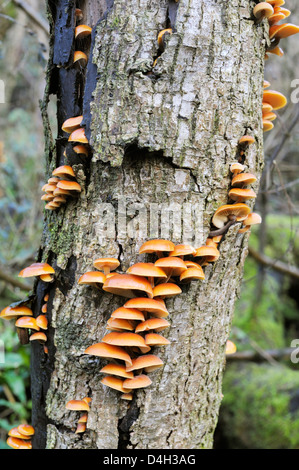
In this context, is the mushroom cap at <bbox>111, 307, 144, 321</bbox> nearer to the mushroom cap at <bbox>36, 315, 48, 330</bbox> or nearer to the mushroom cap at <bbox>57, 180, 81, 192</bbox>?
the mushroom cap at <bbox>36, 315, 48, 330</bbox>

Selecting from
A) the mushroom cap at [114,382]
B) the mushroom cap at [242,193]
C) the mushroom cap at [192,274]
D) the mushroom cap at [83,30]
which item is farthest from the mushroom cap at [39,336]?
the mushroom cap at [83,30]

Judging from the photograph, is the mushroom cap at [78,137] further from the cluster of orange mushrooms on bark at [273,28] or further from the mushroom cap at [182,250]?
the cluster of orange mushrooms on bark at [273,28]

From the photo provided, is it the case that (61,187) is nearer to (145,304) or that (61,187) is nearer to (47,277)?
(47,277)

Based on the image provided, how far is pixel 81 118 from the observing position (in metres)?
1.90

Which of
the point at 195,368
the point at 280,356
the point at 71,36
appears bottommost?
the point at 280,356

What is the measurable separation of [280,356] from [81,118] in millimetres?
5024

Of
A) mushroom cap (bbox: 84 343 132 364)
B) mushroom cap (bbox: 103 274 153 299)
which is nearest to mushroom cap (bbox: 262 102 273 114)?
mushroom cap (bbox: 103 274 153 299)

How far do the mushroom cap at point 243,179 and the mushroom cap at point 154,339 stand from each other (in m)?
0.91

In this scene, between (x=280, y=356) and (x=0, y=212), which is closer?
A: (x=280, y=356)

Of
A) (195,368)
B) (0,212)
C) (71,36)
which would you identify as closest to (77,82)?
(71,36)

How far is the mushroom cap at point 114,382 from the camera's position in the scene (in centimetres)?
176

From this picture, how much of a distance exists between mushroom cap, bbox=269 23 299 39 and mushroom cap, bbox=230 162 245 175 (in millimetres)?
972

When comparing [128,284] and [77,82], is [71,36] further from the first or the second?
[128,284]

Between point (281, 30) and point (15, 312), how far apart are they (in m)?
2.39
